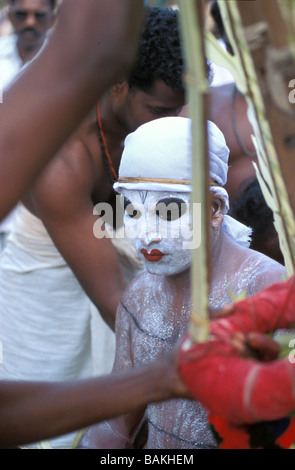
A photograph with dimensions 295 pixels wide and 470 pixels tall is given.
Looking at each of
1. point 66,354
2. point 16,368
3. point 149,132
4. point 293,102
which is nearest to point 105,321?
point 66,354

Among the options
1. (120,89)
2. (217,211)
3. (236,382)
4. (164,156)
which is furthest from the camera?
(120,89)

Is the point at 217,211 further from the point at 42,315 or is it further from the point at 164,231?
the point at 42,315

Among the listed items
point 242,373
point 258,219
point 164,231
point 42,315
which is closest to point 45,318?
point 42,315

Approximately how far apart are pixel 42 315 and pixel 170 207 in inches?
49.8

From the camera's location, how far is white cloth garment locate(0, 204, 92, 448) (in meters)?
2.77

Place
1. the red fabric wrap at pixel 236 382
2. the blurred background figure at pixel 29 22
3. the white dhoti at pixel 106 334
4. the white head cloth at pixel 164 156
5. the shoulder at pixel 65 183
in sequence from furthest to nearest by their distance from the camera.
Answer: the blurred background figure at pixel 29 22 → the white dhoti at pixel 106 334 → the shoulder at pixel 65 183 → the white head cloth at pixel 164 156 → the red fabric wrap at pixel 236 382

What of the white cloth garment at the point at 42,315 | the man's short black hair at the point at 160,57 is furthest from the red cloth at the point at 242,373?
the white cloth garment at the point at 42,315

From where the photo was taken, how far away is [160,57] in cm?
240

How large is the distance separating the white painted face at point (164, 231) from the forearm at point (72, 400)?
682 millimetres

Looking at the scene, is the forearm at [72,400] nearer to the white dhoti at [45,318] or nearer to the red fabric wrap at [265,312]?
the red fabric wrap at [265,312]

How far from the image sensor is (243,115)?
9.68 feet

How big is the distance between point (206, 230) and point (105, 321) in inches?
69.0

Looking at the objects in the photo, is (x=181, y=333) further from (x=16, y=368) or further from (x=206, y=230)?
(x=16, y=368)

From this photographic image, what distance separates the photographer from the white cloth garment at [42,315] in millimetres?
2771
